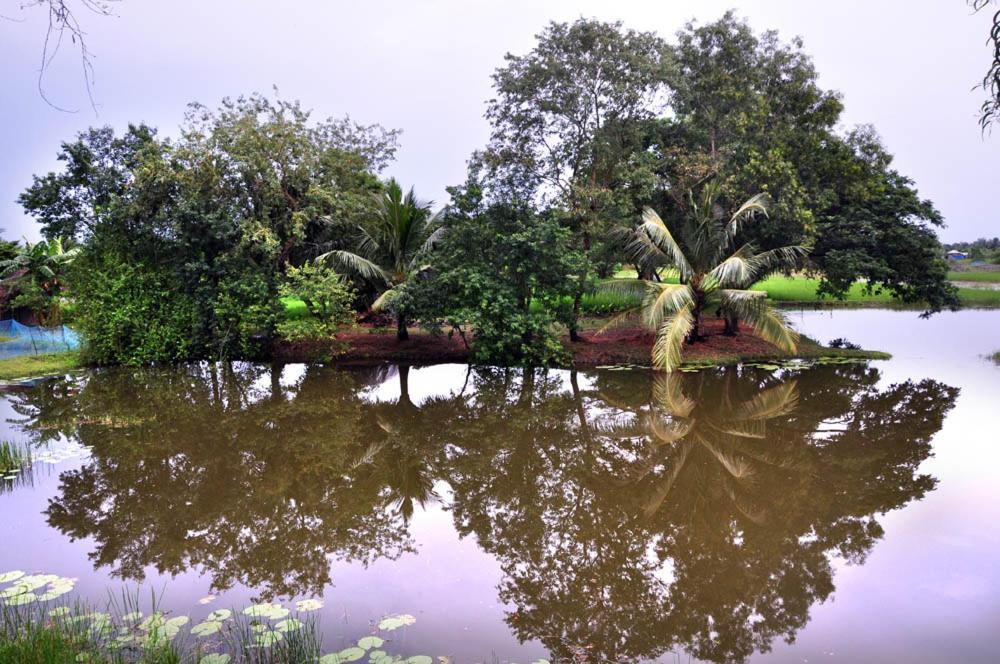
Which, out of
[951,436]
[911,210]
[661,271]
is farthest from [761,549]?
[911,210]

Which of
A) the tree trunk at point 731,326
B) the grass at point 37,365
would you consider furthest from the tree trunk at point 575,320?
the grass at point 37,365

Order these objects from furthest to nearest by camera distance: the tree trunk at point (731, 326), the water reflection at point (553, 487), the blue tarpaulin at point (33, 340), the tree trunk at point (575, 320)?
the tree trunk at point (731, 326) → the blue tarpaulin at point (33, 340) → the tree trunk at point (575, 320) → the water reflection at point (553, 487)

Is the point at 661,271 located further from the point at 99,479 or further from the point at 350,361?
the point at 99,479

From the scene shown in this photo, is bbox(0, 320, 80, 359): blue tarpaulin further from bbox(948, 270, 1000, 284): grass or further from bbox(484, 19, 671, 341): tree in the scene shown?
bbox(948, 270, 1000, 284): grass

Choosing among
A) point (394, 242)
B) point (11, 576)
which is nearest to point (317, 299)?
point (394, 242)

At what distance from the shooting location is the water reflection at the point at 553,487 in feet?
15.3

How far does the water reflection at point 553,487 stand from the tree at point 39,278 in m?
7.12

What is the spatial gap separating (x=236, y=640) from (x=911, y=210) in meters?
16.3

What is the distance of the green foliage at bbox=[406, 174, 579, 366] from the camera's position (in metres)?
12.6

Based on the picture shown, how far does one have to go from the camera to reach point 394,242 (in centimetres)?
1470

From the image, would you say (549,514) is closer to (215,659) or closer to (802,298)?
(215,659)

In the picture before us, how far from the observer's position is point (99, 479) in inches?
280

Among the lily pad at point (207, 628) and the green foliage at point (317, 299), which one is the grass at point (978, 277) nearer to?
the green foliage at point (317, 299)

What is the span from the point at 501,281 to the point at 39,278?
13.8 metres
